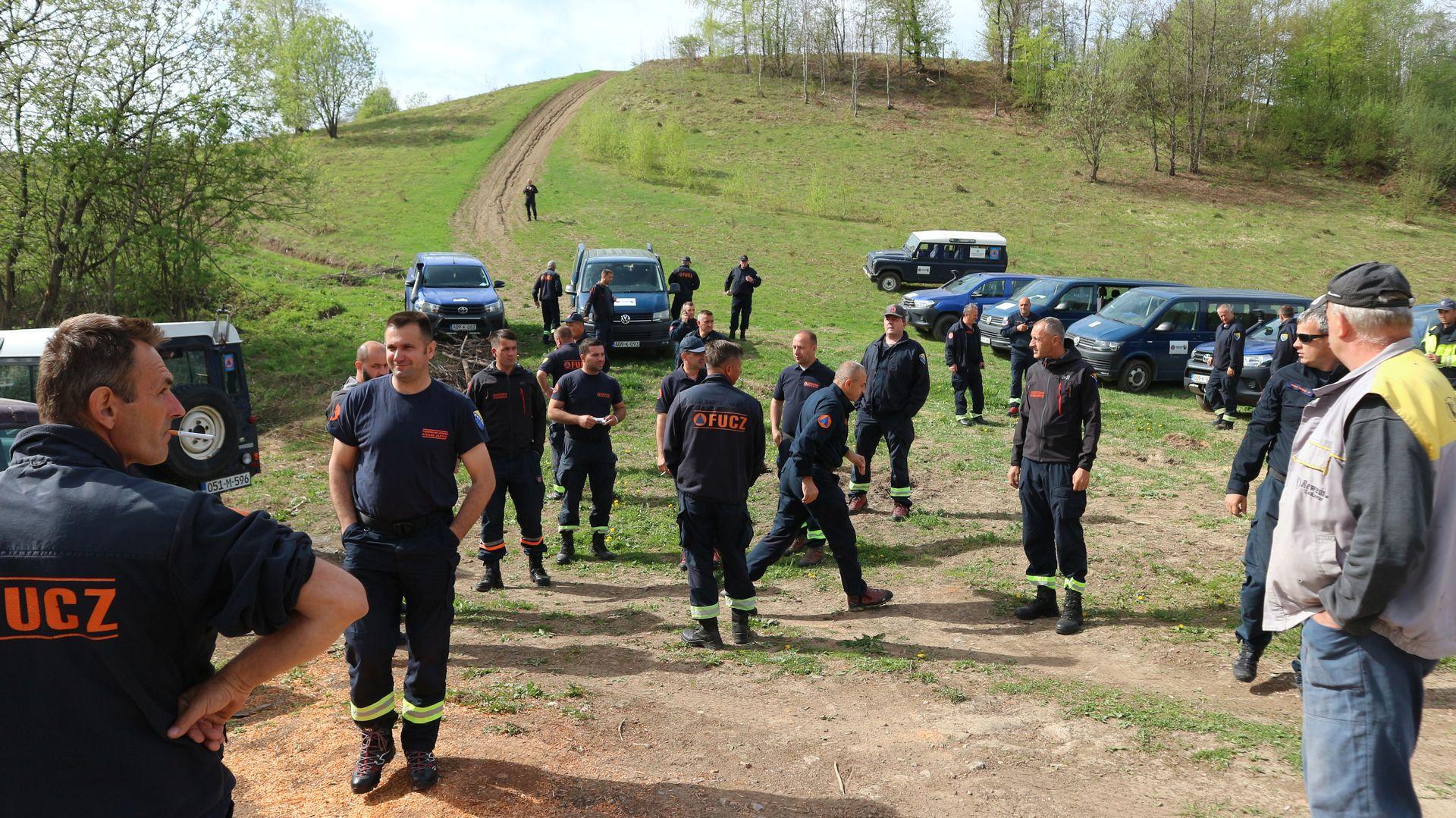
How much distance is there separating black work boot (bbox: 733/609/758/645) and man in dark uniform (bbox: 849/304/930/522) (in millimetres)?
2715

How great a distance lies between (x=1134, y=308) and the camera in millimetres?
17359

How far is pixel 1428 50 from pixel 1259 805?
6743 centimetres

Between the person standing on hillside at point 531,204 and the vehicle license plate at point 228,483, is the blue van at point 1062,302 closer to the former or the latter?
the vehicle license plate at point 228,483

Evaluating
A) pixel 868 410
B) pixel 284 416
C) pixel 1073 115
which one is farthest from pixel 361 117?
pixel 868 410

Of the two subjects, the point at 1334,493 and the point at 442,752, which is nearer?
the point at 1334,493

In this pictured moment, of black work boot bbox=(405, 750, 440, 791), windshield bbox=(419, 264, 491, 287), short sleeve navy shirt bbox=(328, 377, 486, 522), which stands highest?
windshield bbox=(419, 264, 491, 287)

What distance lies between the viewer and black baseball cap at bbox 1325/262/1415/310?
2752mm

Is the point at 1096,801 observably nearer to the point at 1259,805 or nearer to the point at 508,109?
the point at 1259,805

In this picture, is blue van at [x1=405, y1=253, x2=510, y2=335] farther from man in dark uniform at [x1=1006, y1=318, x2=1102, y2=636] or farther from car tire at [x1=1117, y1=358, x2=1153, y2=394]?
man in dark uniform at [x1=1006, y1=318, x2=1102, y2=636]

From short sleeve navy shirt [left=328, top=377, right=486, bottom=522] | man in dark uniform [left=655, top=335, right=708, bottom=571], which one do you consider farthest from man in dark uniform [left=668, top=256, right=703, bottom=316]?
short sleeve navy shirt [left=328, top=377, right=486, bottom=522]

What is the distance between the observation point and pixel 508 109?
60.6 meters

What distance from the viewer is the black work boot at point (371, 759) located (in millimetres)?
3943

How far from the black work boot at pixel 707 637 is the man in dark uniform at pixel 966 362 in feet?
25.8

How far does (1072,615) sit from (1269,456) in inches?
65.3
